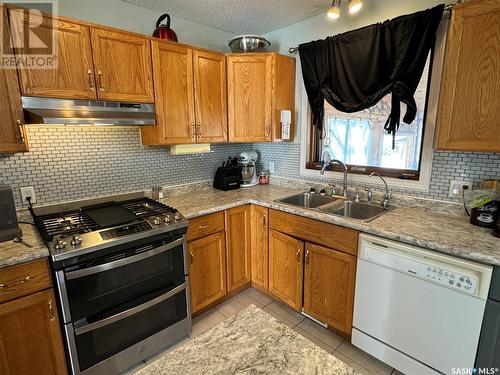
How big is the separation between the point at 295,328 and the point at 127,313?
1242 millimetres

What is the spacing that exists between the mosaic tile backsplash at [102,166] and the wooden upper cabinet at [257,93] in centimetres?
64

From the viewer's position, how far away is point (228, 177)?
269 cm

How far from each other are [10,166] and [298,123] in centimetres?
229

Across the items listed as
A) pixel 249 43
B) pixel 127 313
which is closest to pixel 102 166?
pixel 127 313

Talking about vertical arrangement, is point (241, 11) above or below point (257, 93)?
above

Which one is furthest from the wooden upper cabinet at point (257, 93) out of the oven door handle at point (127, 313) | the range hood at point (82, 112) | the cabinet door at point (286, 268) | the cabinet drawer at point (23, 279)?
the cabinet drawer at point (23, 279)

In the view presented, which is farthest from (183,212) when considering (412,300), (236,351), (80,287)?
(412,300)

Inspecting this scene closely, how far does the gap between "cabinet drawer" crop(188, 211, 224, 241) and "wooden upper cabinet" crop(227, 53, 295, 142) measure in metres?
0.78

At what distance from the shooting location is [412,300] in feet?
5.01

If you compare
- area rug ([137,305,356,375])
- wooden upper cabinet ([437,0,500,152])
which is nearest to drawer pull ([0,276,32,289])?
area rug ([137,305,356,375])

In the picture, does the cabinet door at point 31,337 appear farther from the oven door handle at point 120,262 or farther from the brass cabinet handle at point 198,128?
the brass cabinet handle at point 198,128

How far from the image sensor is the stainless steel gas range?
145cm

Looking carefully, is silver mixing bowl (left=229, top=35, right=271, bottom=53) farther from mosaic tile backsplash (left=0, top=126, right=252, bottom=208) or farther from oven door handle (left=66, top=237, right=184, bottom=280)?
oven door handle (left=66, top=237, right=184, bottom=280)

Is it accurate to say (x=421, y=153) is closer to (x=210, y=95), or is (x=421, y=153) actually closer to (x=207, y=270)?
(x=210, y=95)
